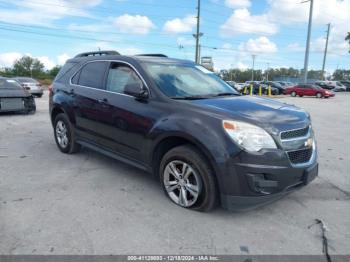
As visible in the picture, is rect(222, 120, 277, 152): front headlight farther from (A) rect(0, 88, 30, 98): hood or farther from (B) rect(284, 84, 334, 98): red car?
(B) rect(284, 84, 334, 98): red car

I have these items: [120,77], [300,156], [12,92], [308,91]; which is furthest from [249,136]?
[308,91]

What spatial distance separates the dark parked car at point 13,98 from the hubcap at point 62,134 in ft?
19.5

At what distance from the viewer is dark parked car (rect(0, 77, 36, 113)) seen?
10.8m

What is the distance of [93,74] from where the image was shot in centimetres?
517

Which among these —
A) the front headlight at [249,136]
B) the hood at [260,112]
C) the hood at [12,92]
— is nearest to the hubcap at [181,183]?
the front headlight at [249,136]

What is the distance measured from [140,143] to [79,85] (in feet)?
6.51

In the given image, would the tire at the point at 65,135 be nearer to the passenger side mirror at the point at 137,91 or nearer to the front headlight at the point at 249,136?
the passenger side mirror at the point at 137,91

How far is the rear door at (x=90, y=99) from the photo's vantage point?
480 cm

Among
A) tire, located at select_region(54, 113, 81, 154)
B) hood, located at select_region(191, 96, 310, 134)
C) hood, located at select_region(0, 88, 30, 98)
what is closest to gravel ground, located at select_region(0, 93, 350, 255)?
tire, located at select_region(54, 113, 81, 154)

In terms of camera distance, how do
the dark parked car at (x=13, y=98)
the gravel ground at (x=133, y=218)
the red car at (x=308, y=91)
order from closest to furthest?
the gravel ground at (x=133, y=218)
the dark parked car at (x=13, y=98)
the red car at (x=308, y=91)

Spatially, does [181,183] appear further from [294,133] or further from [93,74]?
[93,74]

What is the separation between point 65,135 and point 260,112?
383cm

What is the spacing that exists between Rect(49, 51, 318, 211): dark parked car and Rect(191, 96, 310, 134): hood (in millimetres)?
11

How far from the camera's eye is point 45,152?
6.16 meters
